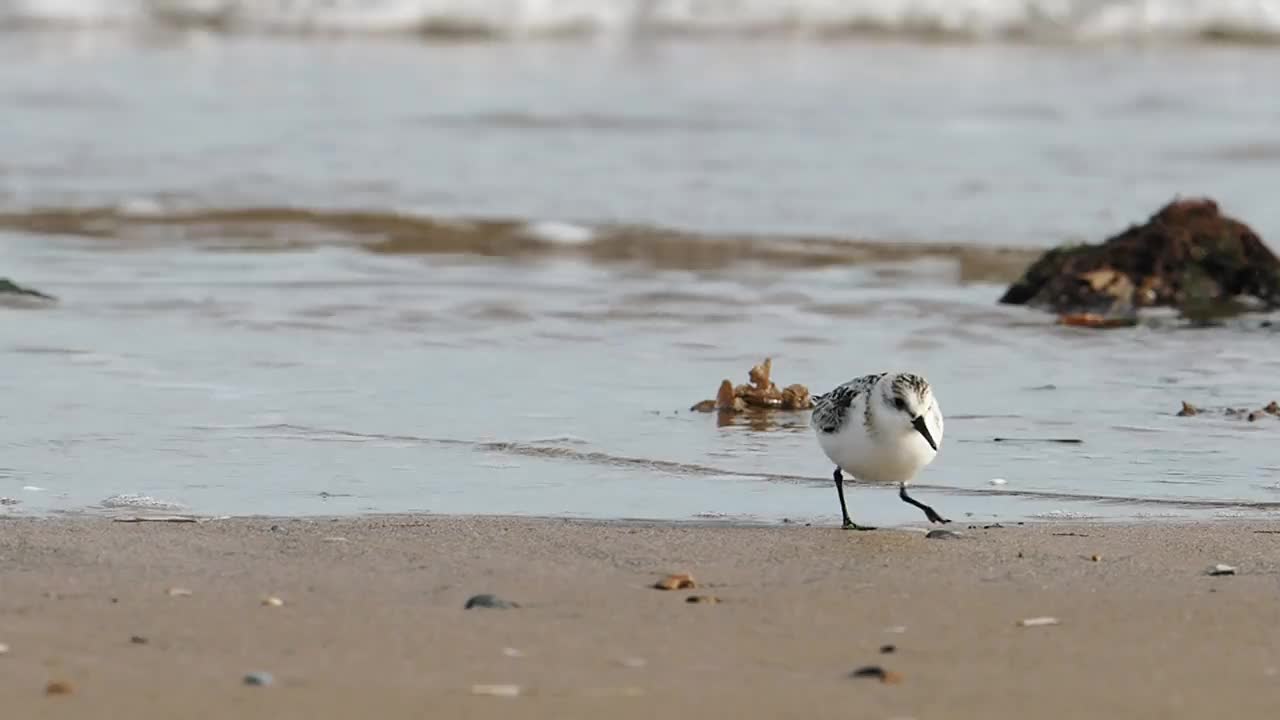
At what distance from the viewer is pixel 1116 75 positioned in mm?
27812

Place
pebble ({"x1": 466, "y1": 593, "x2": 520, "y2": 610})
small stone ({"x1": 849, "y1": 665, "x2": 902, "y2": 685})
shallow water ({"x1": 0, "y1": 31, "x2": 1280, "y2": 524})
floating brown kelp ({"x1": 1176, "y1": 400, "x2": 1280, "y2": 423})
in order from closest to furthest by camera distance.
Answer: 1. small stone ({"x1": 849, "y1": 665, "x2": 902, "y2": 685})
2. pebble ({"x1": 466, "y1": 593, "x2": 520, "y2": 610})
3. shallow water ({"x1": 0, "y1": 31, "x2": 1280, "y2": 524})
4. floating brown kelp ({"x1": 1176, "y1": 400, "x2": 1280, "y2": 423})

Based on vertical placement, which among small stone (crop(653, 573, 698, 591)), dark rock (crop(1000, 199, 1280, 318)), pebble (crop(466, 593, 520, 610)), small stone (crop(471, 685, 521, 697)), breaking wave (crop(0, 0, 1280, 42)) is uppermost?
breaking wave (crop(0, 0, 1280, 42))

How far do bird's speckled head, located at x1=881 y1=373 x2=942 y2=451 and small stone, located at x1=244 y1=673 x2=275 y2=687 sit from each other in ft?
7.93

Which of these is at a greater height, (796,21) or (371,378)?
(796,21)

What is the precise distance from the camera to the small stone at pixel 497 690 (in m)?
4.37

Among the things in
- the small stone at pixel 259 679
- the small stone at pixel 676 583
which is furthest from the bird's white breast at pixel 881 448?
the small stone at pixel 259 679

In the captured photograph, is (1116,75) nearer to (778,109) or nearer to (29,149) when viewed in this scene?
(778,109)

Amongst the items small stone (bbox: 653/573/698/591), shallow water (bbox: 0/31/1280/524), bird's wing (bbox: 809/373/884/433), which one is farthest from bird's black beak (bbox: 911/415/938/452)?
small stone (bbox: 653/573/698/591)

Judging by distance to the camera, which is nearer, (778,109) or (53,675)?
(53,675)

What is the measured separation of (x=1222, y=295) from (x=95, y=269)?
6.29m

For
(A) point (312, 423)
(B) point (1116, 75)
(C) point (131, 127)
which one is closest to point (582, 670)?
(A) point (312, 423)

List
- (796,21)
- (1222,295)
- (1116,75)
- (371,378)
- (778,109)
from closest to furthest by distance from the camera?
1. (371,378)
2. (1222,295)
3. (778,109)
4. (1116,75)
5. (796,21)

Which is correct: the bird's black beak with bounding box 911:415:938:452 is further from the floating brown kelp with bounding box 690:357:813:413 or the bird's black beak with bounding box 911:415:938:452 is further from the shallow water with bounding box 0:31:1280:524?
the floating brown kelp with bounding box 690:357:813:413

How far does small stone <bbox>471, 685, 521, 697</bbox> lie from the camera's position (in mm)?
4368
